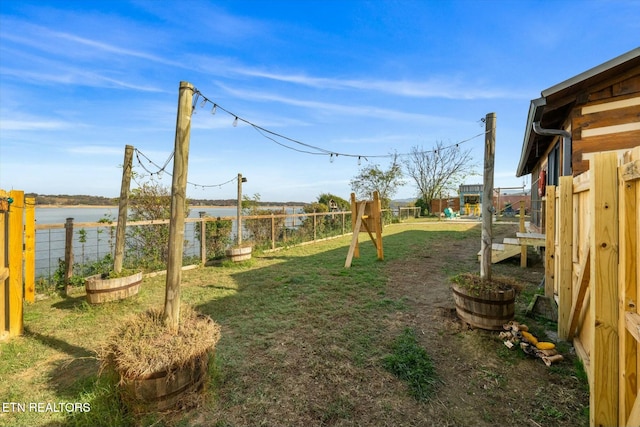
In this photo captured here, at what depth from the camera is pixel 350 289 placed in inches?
190

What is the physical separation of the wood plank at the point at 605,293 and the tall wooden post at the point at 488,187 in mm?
1714

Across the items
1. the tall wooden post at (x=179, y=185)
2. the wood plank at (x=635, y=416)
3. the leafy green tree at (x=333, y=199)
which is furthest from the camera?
the leafy green tree at (x=333, y=199)

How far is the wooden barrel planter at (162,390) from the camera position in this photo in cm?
174

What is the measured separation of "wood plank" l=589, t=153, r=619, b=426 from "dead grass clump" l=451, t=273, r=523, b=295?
1479 millimetres

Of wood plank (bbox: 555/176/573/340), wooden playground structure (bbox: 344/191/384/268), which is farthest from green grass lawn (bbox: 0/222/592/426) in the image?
wood plank (bbox: 555/176/573/340)

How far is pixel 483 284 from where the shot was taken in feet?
10.4

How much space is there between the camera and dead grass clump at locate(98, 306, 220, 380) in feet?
5.60

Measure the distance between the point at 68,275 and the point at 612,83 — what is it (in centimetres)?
937

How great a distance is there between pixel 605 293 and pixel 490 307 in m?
1.53

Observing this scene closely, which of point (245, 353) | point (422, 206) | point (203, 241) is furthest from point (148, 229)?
point (422, 206)

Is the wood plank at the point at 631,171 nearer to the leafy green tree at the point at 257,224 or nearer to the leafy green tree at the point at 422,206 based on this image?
the leafy green tree at the point at 257,224

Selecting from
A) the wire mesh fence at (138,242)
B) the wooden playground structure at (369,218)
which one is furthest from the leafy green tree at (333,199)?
the wooden playground structure at (369,218)

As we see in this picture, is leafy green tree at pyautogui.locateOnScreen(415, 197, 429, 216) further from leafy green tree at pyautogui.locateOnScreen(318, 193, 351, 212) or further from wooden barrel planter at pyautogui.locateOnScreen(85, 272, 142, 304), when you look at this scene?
wooden barrel planter at pyautogui.locateOnScreen(85, 272, 142, 304)

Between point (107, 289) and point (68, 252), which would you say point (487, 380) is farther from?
point (68, 252)
